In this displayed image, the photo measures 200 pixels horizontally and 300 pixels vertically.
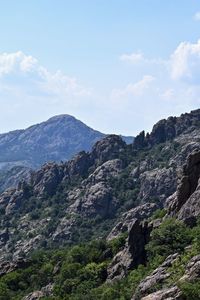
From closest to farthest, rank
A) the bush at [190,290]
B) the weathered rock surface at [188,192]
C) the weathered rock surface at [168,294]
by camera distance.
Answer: the bush at [190,290] → the weathered rock surface at [168,294] → the weathered rock surface at [188,192]

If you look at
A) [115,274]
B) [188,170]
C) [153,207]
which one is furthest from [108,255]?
[153,207]

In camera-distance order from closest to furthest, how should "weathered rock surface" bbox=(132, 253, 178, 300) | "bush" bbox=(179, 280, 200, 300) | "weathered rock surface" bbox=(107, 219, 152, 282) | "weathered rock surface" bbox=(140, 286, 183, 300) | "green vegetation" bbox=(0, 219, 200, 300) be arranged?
"bush" bbox=(179, 280, 200, 300)
"weathered rock surface" bbox=(140, 286, 183, 300)
"weathered rock surface" bbox=(132, 253, 178, 300)
"green vegetation" bbox=(0, 219, 200, 300)
"weathered rock surface" bbox=(107, 219, 152, 282)

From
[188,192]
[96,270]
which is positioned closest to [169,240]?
[96,270]

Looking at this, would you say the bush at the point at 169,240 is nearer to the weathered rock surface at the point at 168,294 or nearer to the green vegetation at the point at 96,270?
the green vegetation at the point at 96,270

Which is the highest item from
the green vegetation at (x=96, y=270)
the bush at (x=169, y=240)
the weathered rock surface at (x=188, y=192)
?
the weathered rock surface at (x=188, y=192)

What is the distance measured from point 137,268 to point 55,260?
41606 millimetres

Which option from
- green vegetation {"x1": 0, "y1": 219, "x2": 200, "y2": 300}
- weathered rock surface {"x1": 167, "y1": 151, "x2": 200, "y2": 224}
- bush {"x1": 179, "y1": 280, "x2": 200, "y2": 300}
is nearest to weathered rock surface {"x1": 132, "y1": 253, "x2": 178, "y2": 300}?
green vegetation {"x1": 0, "y1": 219, "x2": 200, "y2": 300}

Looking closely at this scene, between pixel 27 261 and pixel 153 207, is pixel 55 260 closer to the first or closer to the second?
pixel 27 261

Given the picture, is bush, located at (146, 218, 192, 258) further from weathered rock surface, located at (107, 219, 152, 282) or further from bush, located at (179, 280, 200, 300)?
bush, located at (179, 280, 200, 300)

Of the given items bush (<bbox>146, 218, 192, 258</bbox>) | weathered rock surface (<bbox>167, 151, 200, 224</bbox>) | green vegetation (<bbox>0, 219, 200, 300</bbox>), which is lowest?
green vegetation (<bbox>0, 219, 200, 300</bbox>)

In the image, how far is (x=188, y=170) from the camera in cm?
11238

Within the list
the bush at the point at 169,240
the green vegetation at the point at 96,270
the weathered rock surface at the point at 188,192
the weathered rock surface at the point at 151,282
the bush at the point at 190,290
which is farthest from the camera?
the weathered rock surface at the point at 188,192

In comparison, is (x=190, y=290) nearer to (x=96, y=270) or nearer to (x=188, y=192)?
(x=96, y=270)

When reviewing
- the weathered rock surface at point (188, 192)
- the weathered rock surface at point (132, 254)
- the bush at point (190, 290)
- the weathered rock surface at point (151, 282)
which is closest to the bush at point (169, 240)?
the weathered rock surface at point (132, 254)
